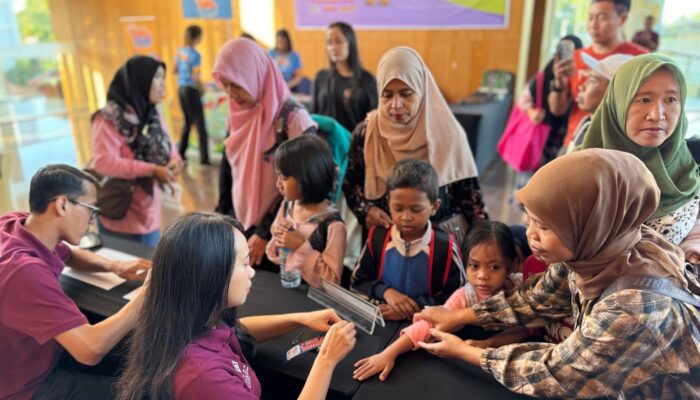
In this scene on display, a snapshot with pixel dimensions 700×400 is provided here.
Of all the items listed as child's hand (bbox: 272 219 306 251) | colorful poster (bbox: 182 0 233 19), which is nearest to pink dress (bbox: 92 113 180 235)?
child's hand (bbox: 272 219 306 251)

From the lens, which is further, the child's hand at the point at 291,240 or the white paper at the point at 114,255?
the white paper at the point at 114,255

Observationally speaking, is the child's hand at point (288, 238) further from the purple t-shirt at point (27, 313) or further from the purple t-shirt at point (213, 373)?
the purple t-shirt at point (27, 313)

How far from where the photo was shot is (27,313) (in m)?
1.15

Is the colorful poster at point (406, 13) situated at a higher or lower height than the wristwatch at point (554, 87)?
higher

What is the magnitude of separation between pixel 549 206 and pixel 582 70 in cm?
150

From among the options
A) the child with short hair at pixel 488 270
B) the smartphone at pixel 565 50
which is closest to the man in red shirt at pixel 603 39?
the smartphone at pixel 565 50

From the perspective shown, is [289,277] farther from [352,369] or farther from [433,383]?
[433,383]

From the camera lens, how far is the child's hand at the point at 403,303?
1388 mm

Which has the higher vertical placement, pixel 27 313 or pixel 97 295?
pixel 27 313

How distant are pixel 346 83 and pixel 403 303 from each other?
1.97 m

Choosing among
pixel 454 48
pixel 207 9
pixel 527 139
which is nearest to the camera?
pixel 527 139

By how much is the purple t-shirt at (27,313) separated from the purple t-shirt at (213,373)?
0.40m

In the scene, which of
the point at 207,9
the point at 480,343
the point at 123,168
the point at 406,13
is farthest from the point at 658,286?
the point at 207,9

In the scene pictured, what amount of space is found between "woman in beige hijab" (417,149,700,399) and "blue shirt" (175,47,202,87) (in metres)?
4.94
